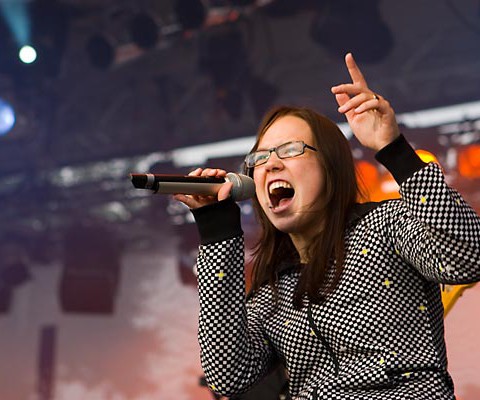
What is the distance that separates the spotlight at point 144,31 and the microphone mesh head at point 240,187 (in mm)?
2485

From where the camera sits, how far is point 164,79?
11.2 feet

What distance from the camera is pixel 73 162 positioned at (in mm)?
3547

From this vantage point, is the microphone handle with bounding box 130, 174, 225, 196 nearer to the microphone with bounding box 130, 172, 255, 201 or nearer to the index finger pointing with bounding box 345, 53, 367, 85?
the microphone with bounding box 130, 172, 255, 201

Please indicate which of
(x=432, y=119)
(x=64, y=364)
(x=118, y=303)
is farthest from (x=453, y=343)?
(x=64, y=364)

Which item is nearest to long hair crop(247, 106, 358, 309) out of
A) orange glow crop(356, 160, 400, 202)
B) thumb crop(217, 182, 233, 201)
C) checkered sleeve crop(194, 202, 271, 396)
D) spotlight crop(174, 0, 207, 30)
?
checkered sleeve crop(194, 202, 271, 396)

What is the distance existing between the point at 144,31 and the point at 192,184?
8.64 ft

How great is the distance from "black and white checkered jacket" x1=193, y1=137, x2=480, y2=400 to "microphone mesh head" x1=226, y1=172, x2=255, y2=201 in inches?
0.8

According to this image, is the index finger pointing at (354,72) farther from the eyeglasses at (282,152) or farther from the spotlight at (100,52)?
the spotlight at (100,52)

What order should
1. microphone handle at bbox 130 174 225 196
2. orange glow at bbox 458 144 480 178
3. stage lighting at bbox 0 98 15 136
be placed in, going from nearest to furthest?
1. microphone handle at bbox 130 174 225 196
2. orange glow at bbox 458 144 480 178
3. stage lighting at bbox 0 98 15 136

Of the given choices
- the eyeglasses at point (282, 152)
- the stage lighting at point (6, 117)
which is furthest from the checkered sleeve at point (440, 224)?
the stage lighting at point (6, 117)

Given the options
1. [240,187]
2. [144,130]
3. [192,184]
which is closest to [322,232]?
[240,187]

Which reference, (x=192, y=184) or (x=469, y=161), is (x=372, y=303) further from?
(x=469, y=161)

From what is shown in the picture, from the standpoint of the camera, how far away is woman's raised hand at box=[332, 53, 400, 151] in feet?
3.53

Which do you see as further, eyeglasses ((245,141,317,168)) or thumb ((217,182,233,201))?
eyeglasses ((245,141,317,168))
